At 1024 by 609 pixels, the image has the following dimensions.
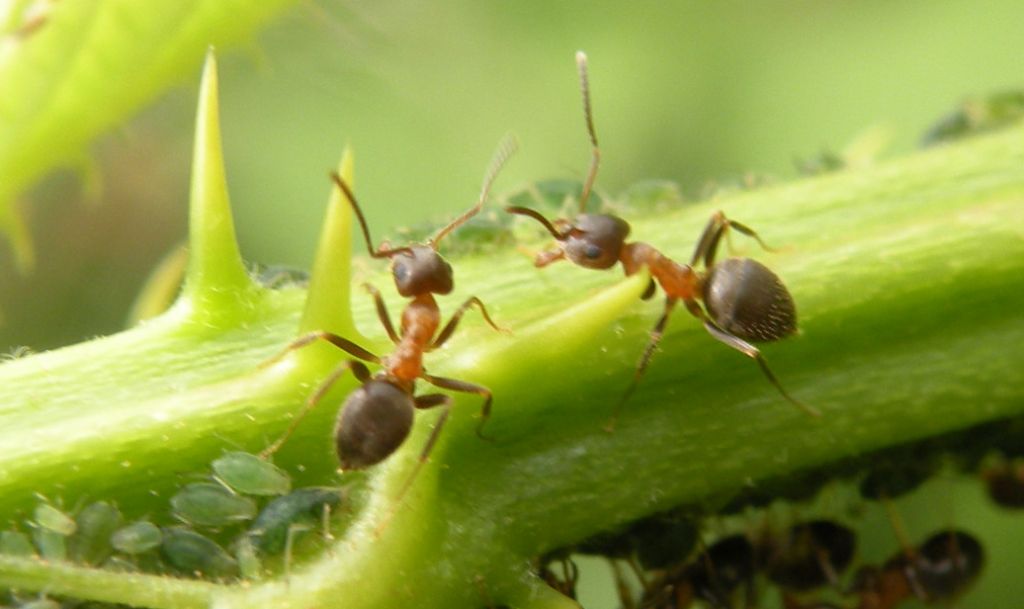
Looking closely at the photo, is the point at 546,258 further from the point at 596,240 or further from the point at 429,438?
the point at 429,438

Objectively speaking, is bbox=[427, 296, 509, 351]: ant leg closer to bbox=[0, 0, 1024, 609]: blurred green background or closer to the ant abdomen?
the ant abdomen

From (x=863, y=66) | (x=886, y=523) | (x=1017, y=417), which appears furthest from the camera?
(x=863, y=66)

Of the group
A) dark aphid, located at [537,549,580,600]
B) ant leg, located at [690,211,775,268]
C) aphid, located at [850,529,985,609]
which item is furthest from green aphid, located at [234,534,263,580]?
aphid, located at [850,529,985,609]

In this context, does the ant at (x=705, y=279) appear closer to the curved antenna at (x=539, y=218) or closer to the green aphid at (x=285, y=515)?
the curved antenna at (x=539, y=218)

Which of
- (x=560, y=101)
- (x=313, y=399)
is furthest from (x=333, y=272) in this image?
(x=560, y=101)

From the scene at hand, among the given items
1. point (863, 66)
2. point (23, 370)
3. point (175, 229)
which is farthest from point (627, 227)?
point (175, 229)

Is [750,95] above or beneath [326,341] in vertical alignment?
above

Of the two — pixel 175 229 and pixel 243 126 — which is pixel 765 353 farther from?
pixel 175 229
